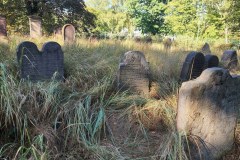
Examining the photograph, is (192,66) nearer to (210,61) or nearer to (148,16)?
(210,61)

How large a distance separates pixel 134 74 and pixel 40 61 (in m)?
1.51

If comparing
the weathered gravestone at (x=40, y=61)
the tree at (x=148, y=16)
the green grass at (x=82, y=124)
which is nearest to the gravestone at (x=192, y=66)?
the green grass at (x=82, y=124)

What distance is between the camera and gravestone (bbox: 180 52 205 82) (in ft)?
13.9

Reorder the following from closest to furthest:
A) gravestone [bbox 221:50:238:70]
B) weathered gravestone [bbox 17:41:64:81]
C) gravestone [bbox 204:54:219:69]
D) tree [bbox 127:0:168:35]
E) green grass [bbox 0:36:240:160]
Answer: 1. green grass [bbox 0:36:240:160]
2. weathered gravestone [bbox 17:41:64:81]
3. gravestone [bbox 204:54:219:69]
4. gravestone [bbox 221:50:238:70]
5. tree [bbox 127:0:168:35]

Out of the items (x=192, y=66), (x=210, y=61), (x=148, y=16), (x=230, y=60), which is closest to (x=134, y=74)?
(x=192, y=66)

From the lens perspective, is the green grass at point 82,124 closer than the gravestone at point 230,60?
Yes

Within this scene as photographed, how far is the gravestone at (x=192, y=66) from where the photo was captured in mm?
4238

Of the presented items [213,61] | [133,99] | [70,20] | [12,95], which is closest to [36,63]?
[12,95]

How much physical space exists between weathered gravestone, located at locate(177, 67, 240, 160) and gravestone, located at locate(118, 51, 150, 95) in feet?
4.40

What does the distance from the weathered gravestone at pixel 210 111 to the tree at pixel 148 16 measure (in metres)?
24.5

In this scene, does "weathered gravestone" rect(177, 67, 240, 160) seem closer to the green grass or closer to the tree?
the green grass

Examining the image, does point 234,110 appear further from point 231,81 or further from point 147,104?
point 147,104

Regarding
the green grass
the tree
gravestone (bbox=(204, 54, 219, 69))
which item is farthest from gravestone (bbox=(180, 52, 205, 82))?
the tree

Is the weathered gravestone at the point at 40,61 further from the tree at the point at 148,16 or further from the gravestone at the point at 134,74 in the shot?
the tree at the point at 148,16
